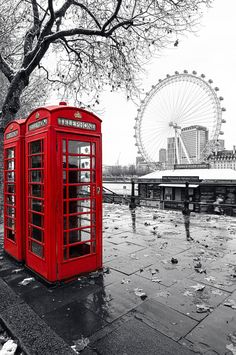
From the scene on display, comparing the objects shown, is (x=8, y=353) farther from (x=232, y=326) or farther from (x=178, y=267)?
(x=178, y=267)

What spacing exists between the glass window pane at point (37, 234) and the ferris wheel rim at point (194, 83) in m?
23.8

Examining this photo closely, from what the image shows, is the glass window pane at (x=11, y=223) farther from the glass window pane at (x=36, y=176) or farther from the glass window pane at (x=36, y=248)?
the glass window pane at (x=36, y=176)

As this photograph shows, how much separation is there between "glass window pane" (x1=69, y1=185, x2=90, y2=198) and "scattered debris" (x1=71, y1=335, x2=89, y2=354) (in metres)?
2.15

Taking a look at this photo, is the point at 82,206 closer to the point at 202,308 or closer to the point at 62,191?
the point at 62,191

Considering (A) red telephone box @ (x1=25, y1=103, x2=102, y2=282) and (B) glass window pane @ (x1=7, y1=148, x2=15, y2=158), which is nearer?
(A) red telephone box @ (x1=25, y1=103, x2=102, y2=282)

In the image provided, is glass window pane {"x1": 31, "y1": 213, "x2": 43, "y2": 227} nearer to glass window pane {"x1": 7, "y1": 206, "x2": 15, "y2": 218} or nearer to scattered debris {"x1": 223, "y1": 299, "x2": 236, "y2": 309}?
glass window pane {"x1": 7, "y1": 206, "x2": 15, "y2": 218}

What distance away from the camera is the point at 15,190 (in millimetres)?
4562

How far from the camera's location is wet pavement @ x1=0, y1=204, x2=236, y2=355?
2.36 m

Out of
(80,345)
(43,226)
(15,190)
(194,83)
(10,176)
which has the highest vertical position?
(194,83)

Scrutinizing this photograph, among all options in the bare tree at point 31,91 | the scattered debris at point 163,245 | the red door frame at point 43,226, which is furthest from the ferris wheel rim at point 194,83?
the red door frame at point 43,226

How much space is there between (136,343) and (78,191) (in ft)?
7.97

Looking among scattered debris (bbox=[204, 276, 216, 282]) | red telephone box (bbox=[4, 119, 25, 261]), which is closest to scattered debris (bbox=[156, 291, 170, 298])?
scattered debris (bbox=[204, 276, 216, 282])

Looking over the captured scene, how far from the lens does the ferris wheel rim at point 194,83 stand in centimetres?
2411

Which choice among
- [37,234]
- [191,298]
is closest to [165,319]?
[191,298]
